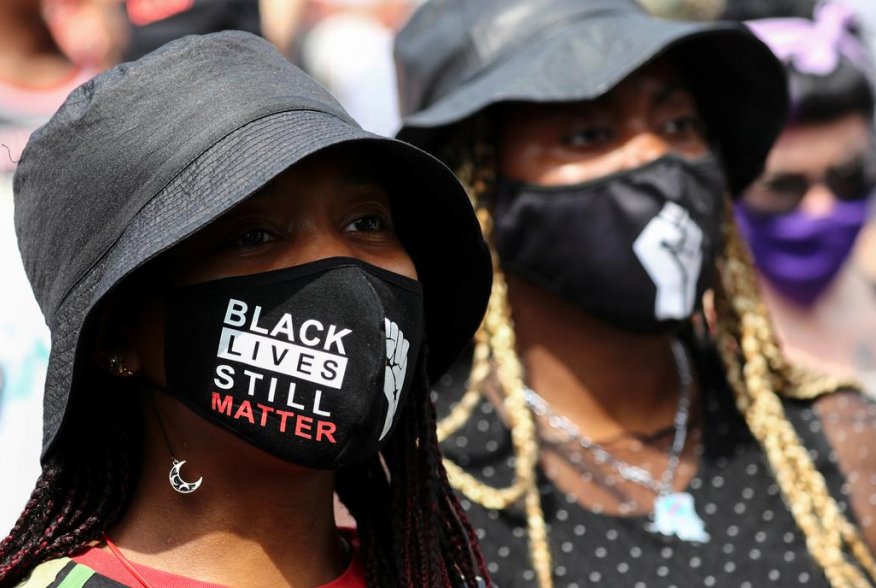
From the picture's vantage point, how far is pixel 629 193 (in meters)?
3.34

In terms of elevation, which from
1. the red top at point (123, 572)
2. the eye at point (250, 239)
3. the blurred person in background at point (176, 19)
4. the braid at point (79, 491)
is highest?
the eye at point (250, 239)

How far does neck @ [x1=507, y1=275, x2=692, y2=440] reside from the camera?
11.6ft

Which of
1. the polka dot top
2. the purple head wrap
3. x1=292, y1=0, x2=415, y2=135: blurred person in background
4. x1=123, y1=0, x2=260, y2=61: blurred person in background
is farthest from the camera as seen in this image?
x1=292, y1=0, x2=415, y2=135: blurred person in background

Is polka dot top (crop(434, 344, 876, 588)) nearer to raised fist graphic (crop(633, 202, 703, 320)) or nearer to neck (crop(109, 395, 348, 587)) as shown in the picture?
raised fist graphic (crop(633, 202, 703, 320))

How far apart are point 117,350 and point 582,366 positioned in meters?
1.61

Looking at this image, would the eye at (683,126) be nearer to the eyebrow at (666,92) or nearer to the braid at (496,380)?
the eyebrow at (666,92)

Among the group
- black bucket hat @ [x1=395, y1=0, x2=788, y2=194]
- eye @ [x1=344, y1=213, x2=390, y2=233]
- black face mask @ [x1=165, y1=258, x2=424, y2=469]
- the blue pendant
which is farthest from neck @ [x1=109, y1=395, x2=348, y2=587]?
black bucket hat @ [x1=395, y1=0, x2=788, y2=194]

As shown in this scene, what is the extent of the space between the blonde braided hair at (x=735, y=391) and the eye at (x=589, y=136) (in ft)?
0.77

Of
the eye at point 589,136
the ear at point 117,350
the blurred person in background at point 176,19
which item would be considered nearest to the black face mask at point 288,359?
the ear at point 117,350

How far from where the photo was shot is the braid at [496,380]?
10.6 ft

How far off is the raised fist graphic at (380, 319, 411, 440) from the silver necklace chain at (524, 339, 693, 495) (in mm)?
1337

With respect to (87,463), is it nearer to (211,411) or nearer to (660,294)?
(211,411)

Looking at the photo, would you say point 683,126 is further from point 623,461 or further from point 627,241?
point 623,461

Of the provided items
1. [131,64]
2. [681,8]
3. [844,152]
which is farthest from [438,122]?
[681,8]
